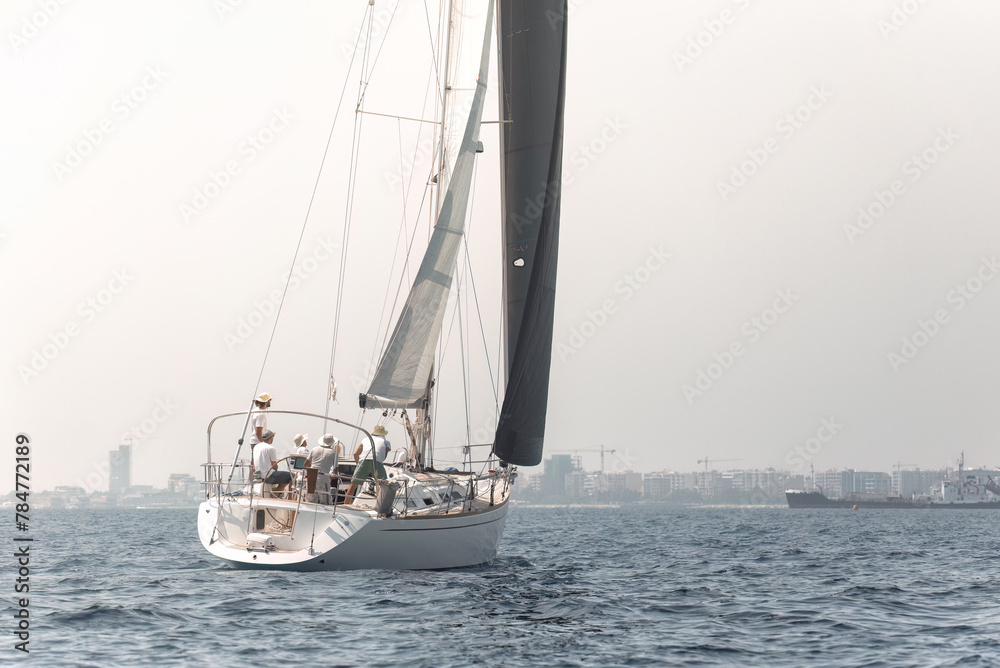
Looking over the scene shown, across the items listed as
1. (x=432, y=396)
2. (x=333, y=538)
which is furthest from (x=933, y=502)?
(x=333, y=538)

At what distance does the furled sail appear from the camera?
17781mm

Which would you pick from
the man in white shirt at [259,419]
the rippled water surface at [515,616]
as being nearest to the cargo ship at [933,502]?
the rippled water surface at [515,616]

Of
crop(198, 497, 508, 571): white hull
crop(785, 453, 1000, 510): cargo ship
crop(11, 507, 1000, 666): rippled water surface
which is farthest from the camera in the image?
crop(785, 453, 1000, 510): cargo ship

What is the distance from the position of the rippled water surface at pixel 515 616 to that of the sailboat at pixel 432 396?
1.73ft

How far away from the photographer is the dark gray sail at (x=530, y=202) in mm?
18328

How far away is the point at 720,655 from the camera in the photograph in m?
9.80

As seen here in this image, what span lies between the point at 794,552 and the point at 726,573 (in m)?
7.35

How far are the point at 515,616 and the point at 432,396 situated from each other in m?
8.81

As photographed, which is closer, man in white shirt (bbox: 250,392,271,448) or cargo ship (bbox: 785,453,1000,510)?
man in white shirt (bbox: 250,392,271,448)

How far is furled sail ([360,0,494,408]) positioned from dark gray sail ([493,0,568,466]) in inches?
56.6

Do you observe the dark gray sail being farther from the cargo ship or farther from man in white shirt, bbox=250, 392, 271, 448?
the cargo ship

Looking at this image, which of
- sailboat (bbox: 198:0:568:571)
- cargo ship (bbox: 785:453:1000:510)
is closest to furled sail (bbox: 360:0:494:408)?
sailboat (bbox: 198:0:568:571)

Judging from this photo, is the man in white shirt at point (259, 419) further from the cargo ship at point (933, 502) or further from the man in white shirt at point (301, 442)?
the cargo ship at point (933, 502)

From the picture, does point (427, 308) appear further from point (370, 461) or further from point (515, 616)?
point (515, 616)
